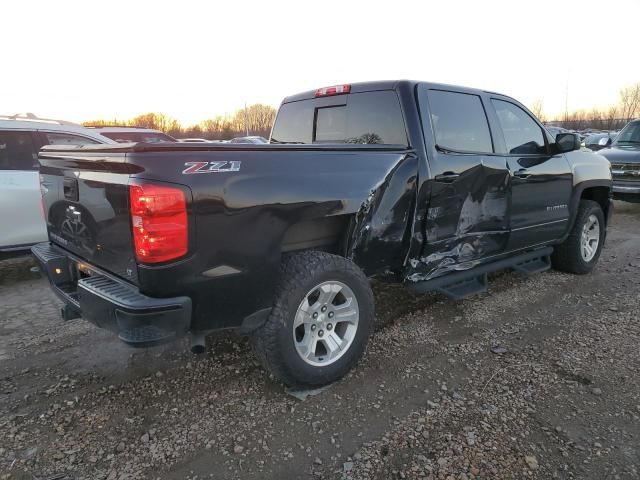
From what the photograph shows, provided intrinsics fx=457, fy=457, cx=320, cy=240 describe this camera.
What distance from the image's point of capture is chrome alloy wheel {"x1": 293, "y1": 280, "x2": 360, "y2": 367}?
2.96 meters

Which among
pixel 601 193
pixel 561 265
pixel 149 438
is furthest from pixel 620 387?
pixel 601 193

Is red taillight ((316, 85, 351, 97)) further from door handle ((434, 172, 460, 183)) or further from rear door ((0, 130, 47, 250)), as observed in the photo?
rear door ((0, 130, 47, 250))

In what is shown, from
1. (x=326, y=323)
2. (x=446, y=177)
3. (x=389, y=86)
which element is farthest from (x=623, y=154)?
(x=326, y=323)

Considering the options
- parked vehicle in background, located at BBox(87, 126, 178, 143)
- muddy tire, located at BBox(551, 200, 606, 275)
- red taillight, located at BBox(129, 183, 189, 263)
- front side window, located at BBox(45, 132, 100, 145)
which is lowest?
muddy tire, located at BBox(551, 200, 606, 275)

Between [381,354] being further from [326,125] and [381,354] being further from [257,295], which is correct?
[326,125]

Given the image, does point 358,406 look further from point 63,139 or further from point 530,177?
point 63,139

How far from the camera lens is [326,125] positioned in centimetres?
415

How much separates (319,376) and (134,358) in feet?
4.89

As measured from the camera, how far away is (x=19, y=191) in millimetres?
5270

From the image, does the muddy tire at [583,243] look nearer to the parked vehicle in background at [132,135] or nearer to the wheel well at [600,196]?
the wheel well at [600,196]

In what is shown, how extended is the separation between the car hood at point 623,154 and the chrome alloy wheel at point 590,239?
4.72 meters

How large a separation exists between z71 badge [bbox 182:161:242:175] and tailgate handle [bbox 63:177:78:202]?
93 centimetres

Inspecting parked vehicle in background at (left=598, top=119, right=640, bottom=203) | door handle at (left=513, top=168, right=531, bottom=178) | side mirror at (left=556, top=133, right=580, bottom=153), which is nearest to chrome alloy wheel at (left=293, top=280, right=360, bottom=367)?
door handle at (left=513, top=168, right=531, bottom=178)

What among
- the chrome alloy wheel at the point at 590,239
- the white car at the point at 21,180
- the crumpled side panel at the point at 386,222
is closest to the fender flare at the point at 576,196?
the chrome alloy wheel at the point at 590,239
